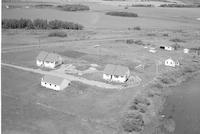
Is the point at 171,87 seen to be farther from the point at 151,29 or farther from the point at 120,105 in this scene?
the point at 151,29

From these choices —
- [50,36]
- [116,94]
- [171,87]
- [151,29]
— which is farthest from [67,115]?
[151,29]

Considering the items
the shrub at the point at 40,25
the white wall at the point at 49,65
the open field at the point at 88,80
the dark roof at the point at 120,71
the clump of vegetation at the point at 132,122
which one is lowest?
the clump of vegetation at the point at 132,122

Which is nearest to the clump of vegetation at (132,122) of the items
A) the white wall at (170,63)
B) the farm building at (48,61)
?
the farm building at (48,61)

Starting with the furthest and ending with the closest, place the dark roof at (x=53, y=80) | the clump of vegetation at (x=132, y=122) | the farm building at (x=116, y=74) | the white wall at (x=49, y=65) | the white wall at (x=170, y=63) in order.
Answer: the white wall at (x=170, y=63), the white wall at (x=49, y=65), the farm building at (x=116, y=74), the dark roof at (x=53, y=80), the clump of vegetation at (x=132, y=122)

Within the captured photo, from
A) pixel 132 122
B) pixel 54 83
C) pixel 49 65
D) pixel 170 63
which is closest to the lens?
pixel 132 122

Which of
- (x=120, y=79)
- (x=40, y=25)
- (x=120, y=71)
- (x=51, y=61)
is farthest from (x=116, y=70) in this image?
(x=40, y=25)

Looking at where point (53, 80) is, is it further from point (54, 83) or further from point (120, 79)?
point (120, 79)

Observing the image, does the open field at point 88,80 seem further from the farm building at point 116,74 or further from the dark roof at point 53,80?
the dark roof at point 53,80

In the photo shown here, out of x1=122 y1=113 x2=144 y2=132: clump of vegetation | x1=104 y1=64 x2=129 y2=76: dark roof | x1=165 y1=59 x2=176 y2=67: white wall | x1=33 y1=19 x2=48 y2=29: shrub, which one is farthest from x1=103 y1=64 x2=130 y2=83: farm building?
x1=33 y1=19 x2=48 y2=29: shrub
